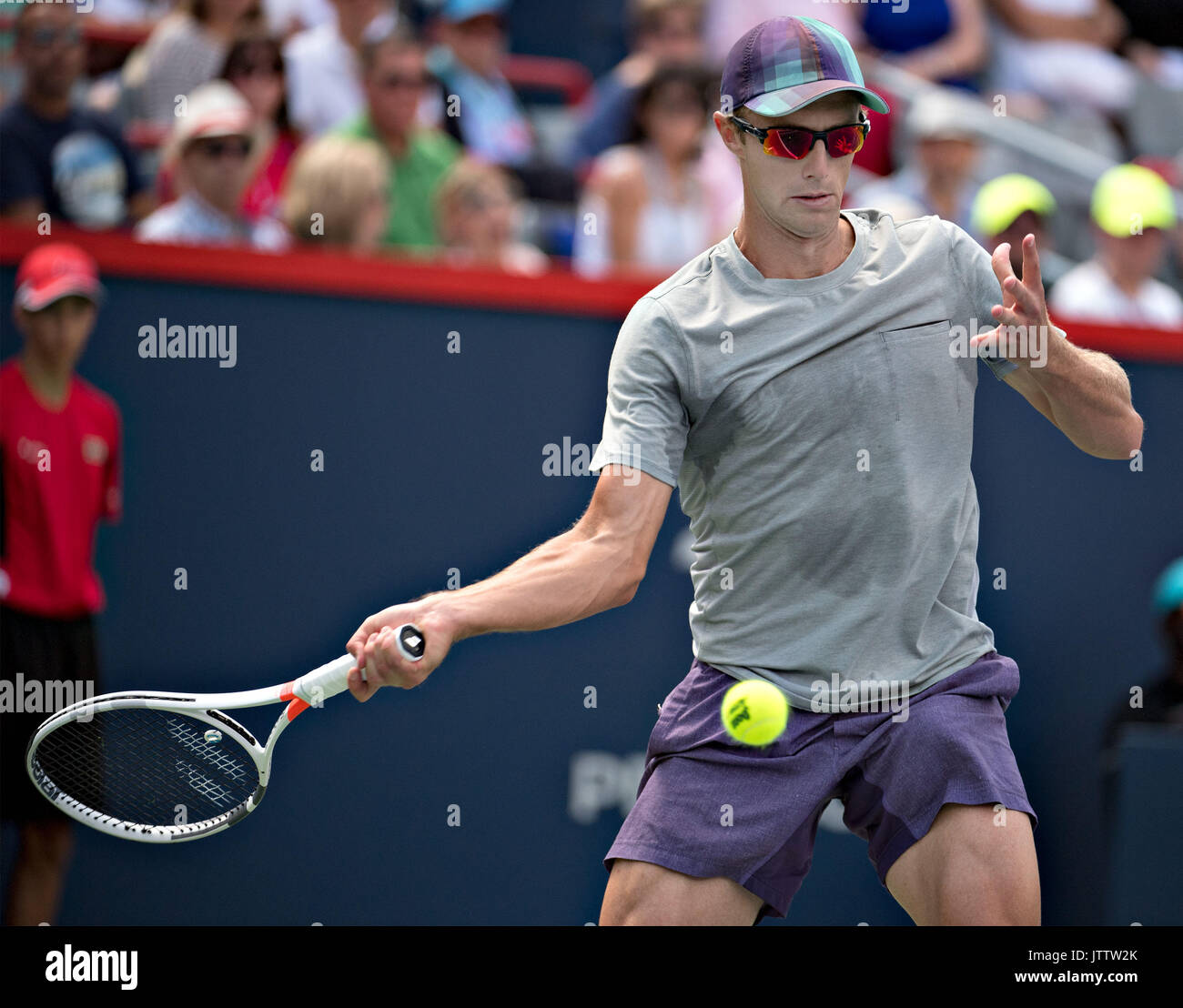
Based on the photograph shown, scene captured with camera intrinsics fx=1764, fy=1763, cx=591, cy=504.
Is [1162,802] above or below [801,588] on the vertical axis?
below

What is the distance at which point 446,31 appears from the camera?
7.56m

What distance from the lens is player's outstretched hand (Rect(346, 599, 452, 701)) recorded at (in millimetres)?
2969

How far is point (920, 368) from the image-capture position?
3.34 m

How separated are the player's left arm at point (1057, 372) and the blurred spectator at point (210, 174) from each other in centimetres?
328

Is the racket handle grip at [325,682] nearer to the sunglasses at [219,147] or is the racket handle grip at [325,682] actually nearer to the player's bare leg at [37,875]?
the player's bare leg at [37,875]

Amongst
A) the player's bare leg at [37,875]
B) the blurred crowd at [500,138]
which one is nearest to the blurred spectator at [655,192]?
the blurred crowd at [500,138]

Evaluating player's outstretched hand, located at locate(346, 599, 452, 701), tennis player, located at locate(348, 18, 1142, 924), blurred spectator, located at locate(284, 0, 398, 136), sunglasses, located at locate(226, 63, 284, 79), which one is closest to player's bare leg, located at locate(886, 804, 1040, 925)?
tennis player, located at locate(348, 18, 1142, 924)

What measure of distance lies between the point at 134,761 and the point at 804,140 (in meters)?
2.13

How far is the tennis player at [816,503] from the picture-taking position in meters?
3.26

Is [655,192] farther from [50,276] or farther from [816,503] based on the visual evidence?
[816,503]

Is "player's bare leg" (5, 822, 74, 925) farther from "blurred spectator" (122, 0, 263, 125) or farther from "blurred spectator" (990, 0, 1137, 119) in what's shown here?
"blurred spectator" (990, 0, 1137, 119)
